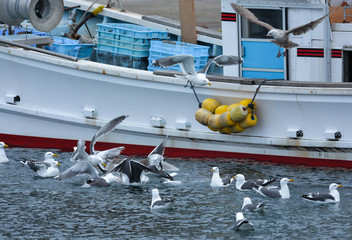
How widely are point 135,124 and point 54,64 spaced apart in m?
2.14

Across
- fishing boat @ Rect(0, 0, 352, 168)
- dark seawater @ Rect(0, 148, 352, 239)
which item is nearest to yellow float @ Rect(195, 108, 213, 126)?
fishing boat @ Rect(0, 0, 352, 168)

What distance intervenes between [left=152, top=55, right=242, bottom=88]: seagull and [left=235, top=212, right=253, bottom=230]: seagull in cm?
384

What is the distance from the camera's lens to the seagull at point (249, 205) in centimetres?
1512

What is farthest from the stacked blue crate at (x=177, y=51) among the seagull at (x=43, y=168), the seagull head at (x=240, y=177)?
the seagull head at (x=240, y=177)

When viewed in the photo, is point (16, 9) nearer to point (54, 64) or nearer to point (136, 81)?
point (54, 64)

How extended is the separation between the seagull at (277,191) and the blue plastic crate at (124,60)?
5534 millimetres

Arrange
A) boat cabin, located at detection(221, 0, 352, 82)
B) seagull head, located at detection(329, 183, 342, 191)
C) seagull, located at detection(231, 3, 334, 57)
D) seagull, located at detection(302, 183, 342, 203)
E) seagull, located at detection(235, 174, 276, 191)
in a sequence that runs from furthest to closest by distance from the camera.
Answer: boat cabin, located at detection(221, 0, 352, 82) < seagull, located at detection(231, 3, 334, 57) < seagull, located at detection(235, 174, 276, 191) < seagull head, located at detection(329, 183, 342, 191) < seagull, located at detection(302, 183, 342, 203)

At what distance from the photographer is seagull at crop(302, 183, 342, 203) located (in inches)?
609

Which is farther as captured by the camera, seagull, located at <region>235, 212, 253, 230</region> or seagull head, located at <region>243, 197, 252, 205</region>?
seagull head, located at <region>243, 197, 252, 205</region>

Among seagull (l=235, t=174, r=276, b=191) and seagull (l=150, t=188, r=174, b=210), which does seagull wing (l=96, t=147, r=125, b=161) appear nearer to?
seagull (l=150, t=188, r=174, b=210)

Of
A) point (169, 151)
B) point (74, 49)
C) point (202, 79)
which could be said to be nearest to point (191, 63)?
point (202, 79)

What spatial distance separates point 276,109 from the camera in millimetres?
17781

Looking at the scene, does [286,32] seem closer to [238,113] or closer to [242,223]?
[238,113]

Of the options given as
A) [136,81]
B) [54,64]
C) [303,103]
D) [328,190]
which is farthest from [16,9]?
[328,190]
